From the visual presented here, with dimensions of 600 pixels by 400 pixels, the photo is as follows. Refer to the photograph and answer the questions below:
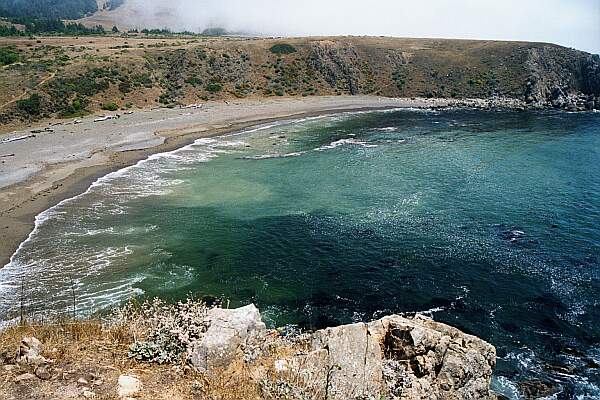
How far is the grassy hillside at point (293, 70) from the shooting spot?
78.9 meters

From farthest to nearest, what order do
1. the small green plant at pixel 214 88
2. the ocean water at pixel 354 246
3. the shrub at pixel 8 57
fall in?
the small green plant at pixel 214 88 → the shrub at pixel 8 57 → the ocean water at pixel 354 246

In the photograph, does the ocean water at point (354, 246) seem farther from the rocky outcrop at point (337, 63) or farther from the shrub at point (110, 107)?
the rocky outcrop at point (337, 63)

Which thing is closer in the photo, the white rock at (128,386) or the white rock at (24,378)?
the white rock at (128,386)

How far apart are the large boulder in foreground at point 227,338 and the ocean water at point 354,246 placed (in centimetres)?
1018

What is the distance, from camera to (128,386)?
919cm

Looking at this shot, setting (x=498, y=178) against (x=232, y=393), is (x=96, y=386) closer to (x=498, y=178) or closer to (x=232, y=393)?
(x=232, y=393)

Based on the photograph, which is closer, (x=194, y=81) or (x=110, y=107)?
(x=110, y=107)

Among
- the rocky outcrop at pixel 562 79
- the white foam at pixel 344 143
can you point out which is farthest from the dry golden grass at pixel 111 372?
the rocky outcrop at pixel 562 79

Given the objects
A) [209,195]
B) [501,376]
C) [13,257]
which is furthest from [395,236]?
[13,257]

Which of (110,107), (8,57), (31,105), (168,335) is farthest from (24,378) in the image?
(8,57)

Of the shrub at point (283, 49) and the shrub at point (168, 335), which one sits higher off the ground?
the shrub at point (283, 49)

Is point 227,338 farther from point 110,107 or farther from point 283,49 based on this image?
point 283,49

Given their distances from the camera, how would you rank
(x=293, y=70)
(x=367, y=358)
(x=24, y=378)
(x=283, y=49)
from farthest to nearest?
(x=283, y=49)
(x=293, y=70)
(x=367, y=358)
(x=24, y=378)

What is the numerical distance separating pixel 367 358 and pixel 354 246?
19221 mm
